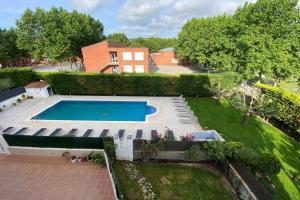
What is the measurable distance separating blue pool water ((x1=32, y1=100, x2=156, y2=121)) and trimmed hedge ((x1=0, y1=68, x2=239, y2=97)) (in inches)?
101

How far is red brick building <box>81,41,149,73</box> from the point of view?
122 ft

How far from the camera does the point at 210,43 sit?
37.2 meters

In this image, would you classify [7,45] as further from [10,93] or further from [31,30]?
[10,93]

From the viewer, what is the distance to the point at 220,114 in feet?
65.7

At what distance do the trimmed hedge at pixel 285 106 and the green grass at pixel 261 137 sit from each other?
1196 millimetres

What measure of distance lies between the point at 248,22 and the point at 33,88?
30554 millimetres

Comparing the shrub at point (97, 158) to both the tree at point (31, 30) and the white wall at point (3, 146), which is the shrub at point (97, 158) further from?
the tree at point (31, 30)

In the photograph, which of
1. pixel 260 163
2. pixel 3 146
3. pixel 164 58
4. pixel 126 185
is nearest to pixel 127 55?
pixel 3 146

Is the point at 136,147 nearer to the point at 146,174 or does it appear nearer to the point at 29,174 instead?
→ the point at 146,174

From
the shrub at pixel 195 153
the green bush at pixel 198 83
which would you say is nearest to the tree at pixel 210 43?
the green bush at pixel 198 83

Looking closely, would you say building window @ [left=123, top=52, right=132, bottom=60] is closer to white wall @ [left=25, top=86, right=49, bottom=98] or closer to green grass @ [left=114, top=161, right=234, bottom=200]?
white wall @ [left=25, top=86, right=49, bottom=98]

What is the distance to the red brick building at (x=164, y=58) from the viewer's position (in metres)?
66.4

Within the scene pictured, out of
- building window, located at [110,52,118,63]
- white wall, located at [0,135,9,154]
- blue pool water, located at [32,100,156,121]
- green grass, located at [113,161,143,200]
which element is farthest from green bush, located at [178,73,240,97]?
white wall, located at [0,135,9,154]

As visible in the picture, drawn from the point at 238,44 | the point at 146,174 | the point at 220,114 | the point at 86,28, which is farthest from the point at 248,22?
the point at 86,28
